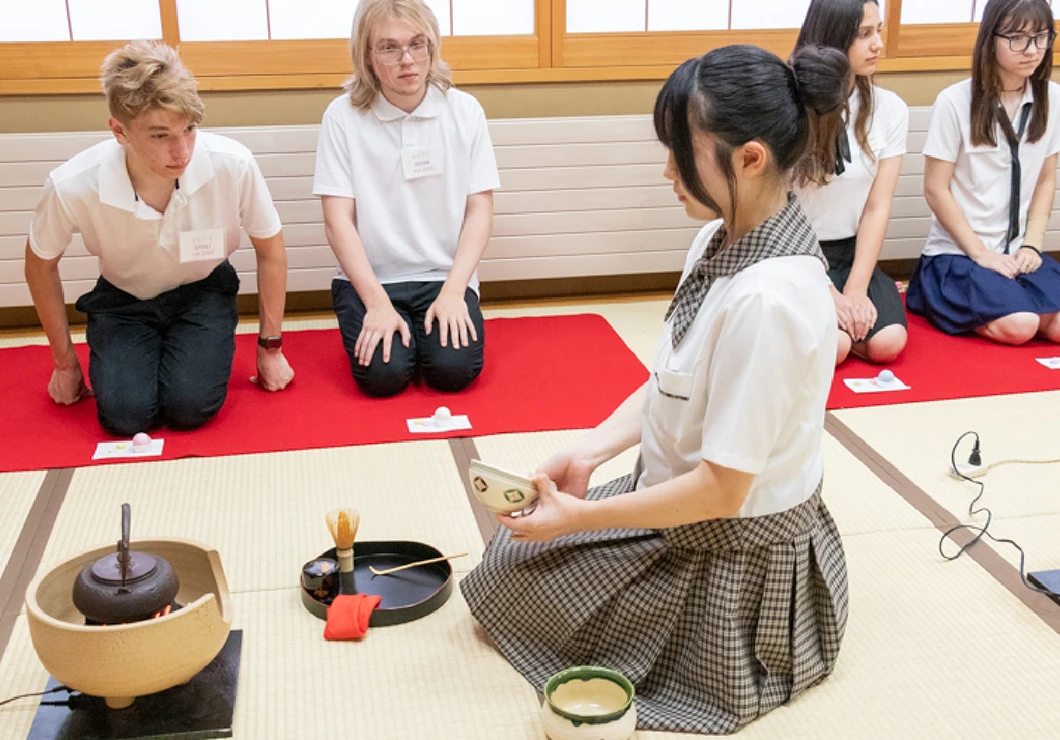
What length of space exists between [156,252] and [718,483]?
1779 millimetres

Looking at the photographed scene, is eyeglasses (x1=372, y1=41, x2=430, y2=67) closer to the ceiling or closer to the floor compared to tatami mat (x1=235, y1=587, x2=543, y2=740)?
closer to the ceiling

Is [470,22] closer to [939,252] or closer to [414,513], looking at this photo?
[939,252]

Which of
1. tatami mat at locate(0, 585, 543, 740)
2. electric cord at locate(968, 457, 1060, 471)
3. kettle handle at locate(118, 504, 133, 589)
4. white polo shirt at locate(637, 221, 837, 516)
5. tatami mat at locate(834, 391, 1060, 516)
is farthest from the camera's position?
electric cord at locate(968, 457, 1060, 471)

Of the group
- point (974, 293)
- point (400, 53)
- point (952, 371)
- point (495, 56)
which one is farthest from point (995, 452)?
point (495, 56)

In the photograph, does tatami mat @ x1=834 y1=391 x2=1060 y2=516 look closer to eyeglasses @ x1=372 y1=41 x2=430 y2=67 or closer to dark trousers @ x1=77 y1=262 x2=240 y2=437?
eyeglasses @ x1=372 y1=41 x2=430 y2=67

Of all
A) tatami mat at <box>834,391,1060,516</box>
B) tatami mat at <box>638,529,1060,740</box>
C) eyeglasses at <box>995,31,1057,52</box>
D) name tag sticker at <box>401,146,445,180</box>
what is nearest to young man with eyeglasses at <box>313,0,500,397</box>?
name tag sticker at <box>401,146,445,180</box>

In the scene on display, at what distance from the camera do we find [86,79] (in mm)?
3389

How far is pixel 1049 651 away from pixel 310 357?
2.14 metres

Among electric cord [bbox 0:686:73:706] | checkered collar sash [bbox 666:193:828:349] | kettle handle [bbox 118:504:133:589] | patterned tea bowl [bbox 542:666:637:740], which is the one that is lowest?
electric cord [bbox 0:686:73:706]

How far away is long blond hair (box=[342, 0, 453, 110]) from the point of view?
2.88m

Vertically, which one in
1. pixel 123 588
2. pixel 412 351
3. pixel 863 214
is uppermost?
pixel 863 214

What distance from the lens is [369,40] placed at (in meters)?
2.96

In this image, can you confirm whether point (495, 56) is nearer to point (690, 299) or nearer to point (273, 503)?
point (273, 503)

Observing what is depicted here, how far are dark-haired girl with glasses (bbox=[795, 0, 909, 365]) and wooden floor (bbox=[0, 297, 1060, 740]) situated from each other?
1.33 ft
